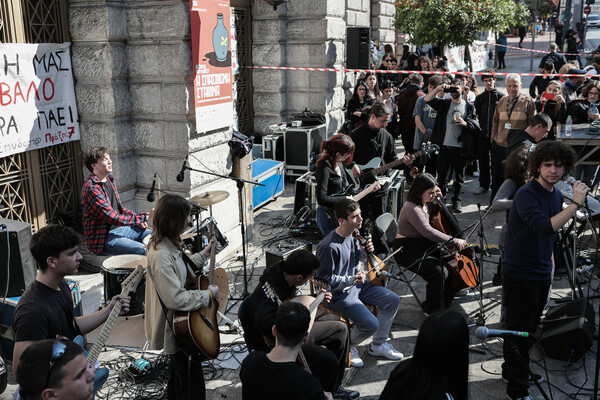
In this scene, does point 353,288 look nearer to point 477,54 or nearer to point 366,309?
point 366,309

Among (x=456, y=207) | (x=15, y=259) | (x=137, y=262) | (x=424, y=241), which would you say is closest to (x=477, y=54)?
(x=456, y=207)

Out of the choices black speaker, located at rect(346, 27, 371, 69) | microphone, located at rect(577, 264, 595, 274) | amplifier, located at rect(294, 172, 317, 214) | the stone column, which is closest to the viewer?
microphone, located at rect(577, 264, 595, 274)

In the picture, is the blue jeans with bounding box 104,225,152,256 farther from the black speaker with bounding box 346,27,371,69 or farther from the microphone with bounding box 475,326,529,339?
the black speaker with bounding box 346,27,371,69

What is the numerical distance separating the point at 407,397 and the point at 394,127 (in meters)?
10.4

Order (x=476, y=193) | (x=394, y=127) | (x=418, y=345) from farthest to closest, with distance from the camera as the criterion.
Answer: (x=394, y=127) < (x=476, y=193) < (x=418, y=345)

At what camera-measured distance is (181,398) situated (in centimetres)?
424

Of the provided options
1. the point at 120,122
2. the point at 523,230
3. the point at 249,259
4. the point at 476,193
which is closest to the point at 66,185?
the point at 120,122

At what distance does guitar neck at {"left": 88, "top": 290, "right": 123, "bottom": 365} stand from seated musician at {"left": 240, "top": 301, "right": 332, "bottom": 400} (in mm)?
877

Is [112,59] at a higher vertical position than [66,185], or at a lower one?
higher

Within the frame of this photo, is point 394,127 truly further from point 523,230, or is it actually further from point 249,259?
point 523,230

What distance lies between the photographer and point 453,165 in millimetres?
9703

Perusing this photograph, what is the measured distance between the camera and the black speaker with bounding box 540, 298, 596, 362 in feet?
17.1

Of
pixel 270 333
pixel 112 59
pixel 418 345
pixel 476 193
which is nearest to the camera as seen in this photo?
pixel 418 345

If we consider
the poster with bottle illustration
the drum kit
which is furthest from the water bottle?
the drum kit
